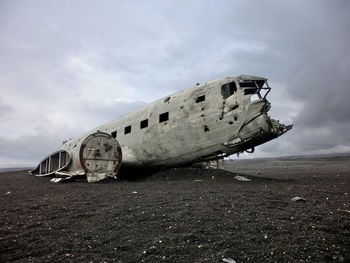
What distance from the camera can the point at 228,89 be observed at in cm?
1184

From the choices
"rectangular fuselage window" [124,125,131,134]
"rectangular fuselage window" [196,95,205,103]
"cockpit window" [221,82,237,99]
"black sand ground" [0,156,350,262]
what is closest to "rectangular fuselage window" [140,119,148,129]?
"rectangular fuselage window" [124,125,131,134]

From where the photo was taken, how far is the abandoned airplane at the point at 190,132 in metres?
10.7

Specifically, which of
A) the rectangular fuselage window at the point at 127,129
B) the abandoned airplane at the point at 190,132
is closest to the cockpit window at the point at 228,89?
the abandoned airplane at the point at 190,132

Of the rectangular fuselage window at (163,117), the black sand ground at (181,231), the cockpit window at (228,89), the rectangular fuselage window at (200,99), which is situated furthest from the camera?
the rectangular fuselage window at (163,117)

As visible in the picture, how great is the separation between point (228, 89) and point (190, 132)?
3.06 metres

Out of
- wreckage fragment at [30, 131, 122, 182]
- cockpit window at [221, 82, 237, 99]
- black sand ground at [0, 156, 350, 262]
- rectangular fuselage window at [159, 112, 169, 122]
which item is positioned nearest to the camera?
black sand ground at [0, 156, 350, 262]

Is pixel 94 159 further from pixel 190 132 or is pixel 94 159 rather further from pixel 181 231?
pixel 181 231

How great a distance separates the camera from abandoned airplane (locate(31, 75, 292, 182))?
10695 mm

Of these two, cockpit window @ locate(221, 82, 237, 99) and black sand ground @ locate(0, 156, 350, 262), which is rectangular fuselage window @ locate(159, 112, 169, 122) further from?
black sand ground @ locate(0, 156, 350, 262)

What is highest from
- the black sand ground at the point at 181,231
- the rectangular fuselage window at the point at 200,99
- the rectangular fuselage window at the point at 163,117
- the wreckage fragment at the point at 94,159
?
the rectangular fuselage window at the point at 200,99

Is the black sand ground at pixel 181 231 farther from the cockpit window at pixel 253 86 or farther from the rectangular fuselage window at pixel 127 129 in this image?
the rectangular fuselage window at pixel 127 129

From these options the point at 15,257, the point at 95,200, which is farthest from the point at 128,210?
the point at 15,257

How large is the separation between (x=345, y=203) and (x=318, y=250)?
3579mm

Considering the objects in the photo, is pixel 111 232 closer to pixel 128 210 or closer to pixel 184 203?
pixel 128 210
